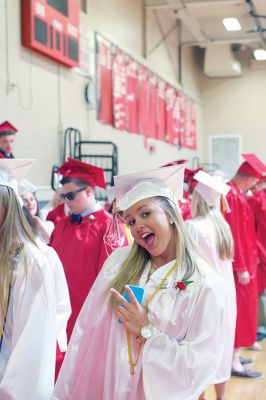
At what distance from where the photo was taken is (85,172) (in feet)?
12.4

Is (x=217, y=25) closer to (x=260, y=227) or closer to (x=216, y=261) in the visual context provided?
Result: (x=260, y=227)

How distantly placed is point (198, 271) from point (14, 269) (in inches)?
28.1

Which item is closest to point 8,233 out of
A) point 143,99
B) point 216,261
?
point 216,261

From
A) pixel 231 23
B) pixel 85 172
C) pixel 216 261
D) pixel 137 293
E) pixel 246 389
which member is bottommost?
pixel 246 389

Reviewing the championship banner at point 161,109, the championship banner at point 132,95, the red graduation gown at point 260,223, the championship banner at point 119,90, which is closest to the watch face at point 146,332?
the red graduation gown at point 260,223

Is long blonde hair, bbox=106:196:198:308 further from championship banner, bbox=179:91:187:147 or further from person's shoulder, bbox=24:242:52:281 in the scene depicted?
championship banner, bbox=179:91:187:147

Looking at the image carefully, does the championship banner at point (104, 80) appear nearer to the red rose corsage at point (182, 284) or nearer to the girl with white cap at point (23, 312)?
the girl with white cap at point (23, 312)

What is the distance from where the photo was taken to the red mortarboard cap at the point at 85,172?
12.3 feet

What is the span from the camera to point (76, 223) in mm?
3793

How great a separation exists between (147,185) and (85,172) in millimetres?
1684

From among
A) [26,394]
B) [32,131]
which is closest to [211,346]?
[26,394]

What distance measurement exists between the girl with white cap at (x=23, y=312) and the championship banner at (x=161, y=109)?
335 inches

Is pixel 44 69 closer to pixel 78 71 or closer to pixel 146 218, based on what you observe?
pixel 78 71

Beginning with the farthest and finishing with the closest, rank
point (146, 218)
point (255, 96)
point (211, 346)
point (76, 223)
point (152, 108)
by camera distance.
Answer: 1. point (255, 96)
2. point (152, 108)
3. point (76, 223)
4. point (146, 218)
5. point (211, 346)
